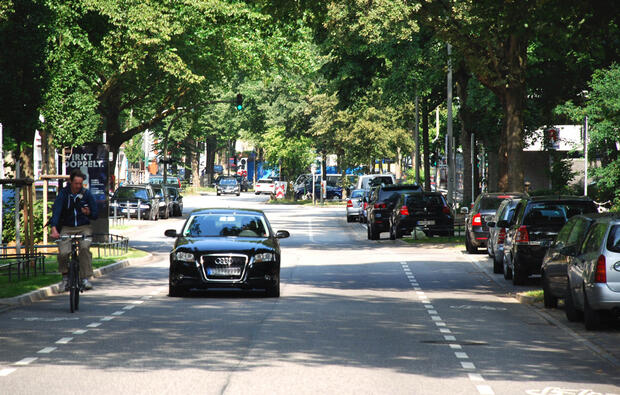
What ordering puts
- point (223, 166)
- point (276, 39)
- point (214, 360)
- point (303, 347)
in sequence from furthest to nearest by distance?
point (223, 166) → point (276, 39) → point (303, 347) → point (214, 360)

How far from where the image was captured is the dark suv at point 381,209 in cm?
4119

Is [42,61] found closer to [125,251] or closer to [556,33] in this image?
[125,251]

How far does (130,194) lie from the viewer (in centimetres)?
5678

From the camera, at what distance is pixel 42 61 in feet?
81.4

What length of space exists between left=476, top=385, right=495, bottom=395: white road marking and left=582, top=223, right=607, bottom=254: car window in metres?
5.21

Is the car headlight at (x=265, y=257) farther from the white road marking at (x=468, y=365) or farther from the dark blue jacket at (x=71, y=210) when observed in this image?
the white road marking at (x=468, y=365)

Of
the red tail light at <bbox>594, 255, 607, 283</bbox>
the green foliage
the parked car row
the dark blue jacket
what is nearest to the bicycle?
the dark blue jacket

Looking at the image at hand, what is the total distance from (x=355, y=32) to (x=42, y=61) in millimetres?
16795

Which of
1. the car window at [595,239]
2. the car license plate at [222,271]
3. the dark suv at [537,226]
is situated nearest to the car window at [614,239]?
the car window at [595,239]

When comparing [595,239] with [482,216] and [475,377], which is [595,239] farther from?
[482,216]

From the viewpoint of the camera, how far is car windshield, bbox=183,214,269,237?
20188 mm

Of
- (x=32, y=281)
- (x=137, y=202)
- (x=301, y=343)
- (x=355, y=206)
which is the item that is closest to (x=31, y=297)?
(x=32, y=281)

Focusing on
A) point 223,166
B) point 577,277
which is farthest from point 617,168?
point 223,166

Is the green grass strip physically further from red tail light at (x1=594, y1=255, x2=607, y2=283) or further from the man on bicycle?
red tail light at (x1=594, y1=255, x2=607, y2=283)
